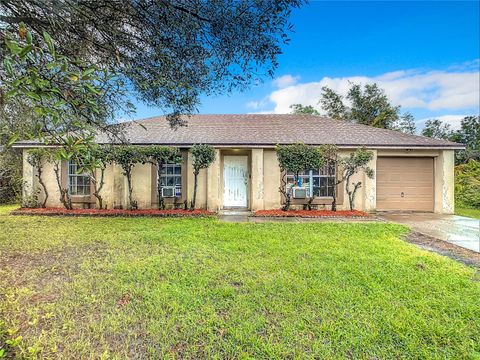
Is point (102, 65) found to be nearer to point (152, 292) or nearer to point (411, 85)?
point (152, 292)

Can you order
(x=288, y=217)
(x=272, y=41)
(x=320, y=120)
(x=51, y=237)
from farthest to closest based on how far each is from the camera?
(x=320, y=120) → (x=288, y=217) → (x=51, y=237) → (x=272, y=41)

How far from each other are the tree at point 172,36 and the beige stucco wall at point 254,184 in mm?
6233

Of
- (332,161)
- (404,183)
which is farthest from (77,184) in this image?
(404,183)

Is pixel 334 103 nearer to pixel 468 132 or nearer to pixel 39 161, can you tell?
pixel 468 132

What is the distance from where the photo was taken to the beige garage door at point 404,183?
11.1 meters

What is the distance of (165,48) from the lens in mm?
4254

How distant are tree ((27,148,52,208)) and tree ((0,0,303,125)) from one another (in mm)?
7900

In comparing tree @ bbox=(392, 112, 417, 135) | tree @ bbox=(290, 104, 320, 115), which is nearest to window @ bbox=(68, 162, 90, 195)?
tree @ bbox=(290, 104, 320, 115)

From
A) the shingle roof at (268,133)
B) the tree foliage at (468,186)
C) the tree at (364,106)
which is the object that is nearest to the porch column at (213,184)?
the shingle roof at (268,133)

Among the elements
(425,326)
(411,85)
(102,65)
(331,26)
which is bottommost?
(425,326)

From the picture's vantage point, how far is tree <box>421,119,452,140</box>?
100 feet

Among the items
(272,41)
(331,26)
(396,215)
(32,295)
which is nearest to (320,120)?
(331,26)

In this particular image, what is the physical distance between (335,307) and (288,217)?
660cm

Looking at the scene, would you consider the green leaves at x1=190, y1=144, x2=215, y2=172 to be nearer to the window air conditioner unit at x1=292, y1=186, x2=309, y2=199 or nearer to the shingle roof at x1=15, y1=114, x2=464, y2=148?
the shingle roof at x1=15, y1=114, x2=464, y2=148
